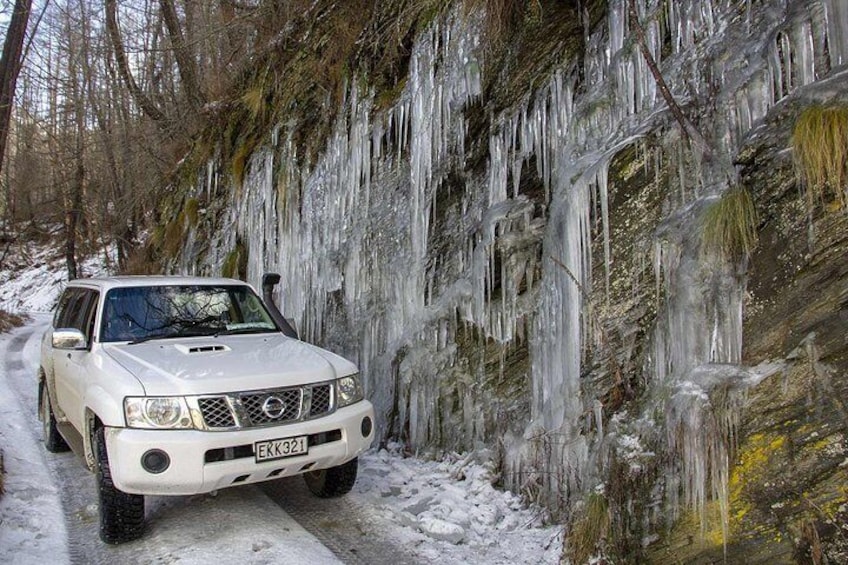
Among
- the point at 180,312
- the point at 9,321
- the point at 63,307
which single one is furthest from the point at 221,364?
the point at 9,321

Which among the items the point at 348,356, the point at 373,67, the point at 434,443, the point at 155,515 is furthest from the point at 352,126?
the point at 155,515

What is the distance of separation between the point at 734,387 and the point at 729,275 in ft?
2.06

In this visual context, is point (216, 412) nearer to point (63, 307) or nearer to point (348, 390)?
point (348, 390)

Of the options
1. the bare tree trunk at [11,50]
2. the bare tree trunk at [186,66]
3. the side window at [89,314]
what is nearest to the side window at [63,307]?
the side window at [89,314]

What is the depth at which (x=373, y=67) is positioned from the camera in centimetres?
787

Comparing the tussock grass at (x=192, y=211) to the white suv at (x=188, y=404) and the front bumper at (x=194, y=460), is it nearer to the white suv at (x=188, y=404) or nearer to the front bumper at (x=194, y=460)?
the white suv at (x=188, y=404)

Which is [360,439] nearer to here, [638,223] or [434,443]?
[434,443]

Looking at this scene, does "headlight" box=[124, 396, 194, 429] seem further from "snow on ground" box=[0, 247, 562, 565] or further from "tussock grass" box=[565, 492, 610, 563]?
"tussock grass" box=[565, 492, 610, 563]

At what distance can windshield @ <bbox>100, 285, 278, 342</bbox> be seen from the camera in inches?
200

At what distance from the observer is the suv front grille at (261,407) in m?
3.96

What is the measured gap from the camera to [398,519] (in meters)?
4.54

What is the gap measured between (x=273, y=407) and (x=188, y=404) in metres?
0.51

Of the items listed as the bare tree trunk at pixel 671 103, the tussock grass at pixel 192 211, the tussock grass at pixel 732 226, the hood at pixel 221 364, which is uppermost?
the tussock grass at pixel 192 211

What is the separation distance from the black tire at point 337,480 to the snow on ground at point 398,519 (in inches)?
8.3
